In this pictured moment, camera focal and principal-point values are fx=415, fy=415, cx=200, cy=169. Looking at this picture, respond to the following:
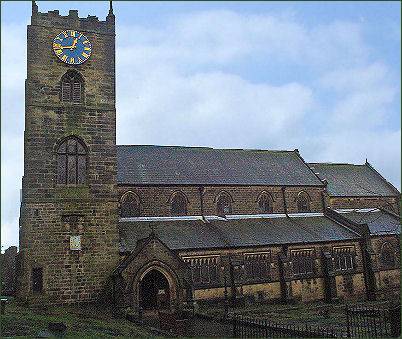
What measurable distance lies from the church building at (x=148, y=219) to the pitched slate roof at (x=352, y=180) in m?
4.03

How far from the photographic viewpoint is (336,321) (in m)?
24.4

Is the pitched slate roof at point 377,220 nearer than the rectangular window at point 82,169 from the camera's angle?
No

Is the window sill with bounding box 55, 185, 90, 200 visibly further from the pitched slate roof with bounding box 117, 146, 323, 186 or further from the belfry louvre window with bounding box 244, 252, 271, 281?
the belfry louvre window with bounding box 244, 252, 271, 281

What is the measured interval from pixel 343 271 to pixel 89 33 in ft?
90.7

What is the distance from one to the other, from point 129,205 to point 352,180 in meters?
26.1

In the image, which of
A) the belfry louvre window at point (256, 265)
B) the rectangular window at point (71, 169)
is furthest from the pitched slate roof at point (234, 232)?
the rectangular window at point (71, 169)

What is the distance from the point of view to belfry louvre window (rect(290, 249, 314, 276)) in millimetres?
33688

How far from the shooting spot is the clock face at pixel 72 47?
94.5ft

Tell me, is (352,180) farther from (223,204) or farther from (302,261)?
(223,204)

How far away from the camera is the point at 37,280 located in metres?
26.1

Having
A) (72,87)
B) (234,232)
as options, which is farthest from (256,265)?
(72,87)

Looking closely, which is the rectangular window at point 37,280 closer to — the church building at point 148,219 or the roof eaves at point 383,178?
the church building at point 148,219

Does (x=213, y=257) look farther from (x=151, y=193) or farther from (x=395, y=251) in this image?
(x=395, y=251)

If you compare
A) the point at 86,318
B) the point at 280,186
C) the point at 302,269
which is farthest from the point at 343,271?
the point at 86,318
